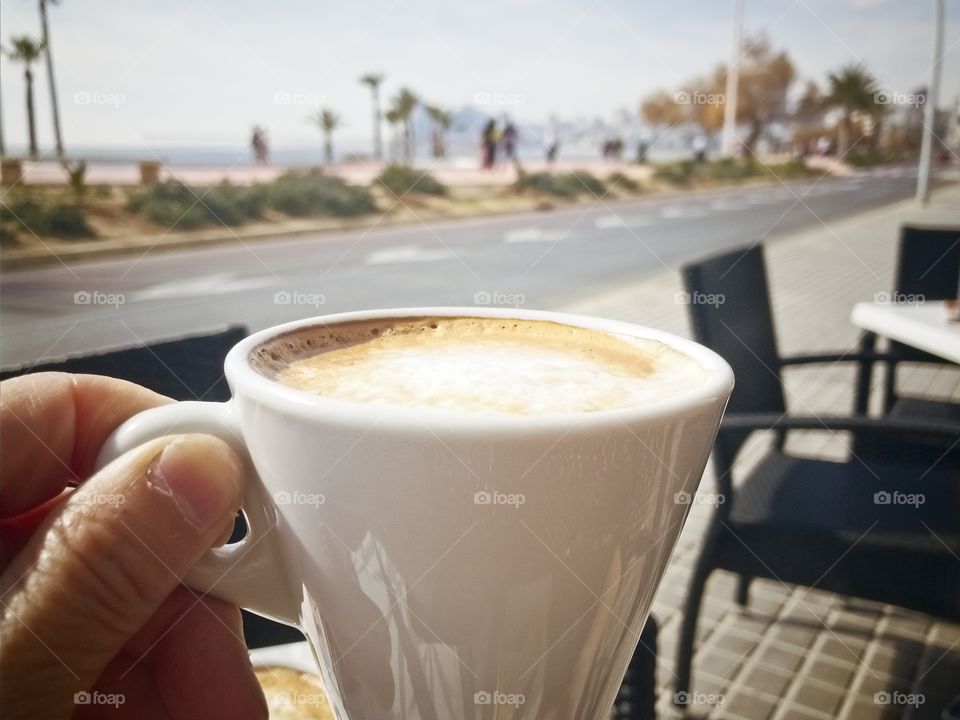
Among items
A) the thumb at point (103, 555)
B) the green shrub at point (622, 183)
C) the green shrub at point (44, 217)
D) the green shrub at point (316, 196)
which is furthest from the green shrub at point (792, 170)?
the thumb at point (103, 555)

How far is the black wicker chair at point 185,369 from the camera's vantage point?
106cm

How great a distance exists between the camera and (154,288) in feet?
25.6

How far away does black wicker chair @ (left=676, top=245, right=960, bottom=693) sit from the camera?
5.86 feet

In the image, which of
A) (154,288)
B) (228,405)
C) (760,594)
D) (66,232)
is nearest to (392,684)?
(228,405)

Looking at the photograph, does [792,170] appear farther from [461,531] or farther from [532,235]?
[461,531]

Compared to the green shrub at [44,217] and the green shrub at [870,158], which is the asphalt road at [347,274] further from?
the green shrub at [870,158]

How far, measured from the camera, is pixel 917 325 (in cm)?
240

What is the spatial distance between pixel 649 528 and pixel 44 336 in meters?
5.56

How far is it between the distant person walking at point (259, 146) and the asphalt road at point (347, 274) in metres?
5.11

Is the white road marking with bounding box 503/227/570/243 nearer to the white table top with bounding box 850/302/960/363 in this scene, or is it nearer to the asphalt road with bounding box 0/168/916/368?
the asphalt road with bounding box 0/168/916/368

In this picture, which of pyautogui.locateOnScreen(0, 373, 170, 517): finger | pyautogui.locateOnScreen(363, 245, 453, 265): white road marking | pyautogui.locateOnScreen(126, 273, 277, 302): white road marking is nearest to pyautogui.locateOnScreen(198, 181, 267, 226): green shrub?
pyautogui.locateOnScreen(363, 245, 453, 265): white road marking

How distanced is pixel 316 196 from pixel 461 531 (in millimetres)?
14963

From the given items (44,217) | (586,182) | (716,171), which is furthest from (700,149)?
(44,217)

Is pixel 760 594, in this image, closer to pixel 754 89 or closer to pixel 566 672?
pixel 566 672
